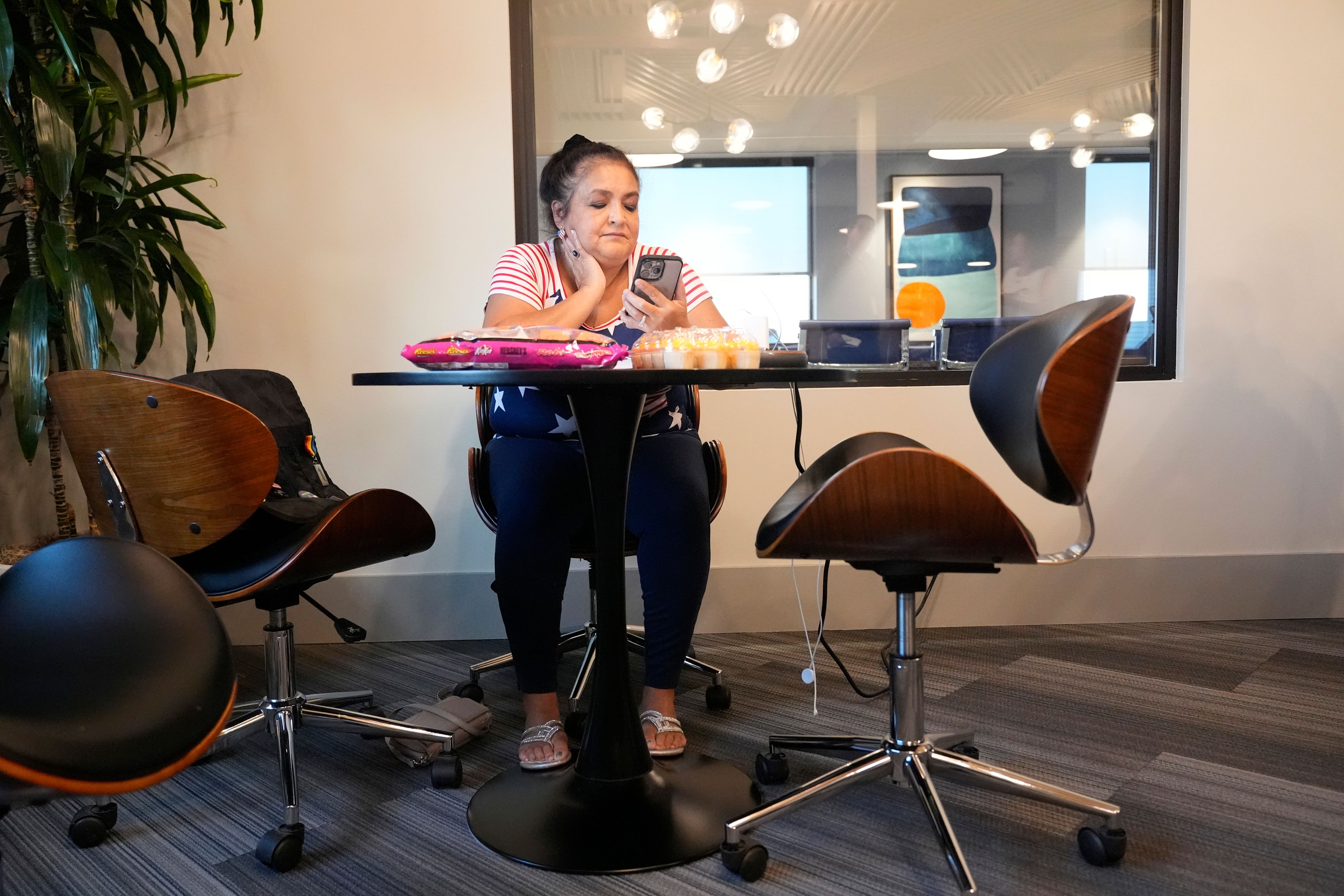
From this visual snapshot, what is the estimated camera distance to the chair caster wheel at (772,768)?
175cm

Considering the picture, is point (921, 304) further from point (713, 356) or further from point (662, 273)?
point (713, 356)

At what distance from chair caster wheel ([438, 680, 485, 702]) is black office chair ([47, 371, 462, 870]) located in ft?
1.40

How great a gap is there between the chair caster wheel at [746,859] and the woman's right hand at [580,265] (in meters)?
1.09

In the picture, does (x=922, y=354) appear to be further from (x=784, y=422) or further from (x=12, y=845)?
(x=12, y=845)

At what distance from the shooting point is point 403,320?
2805 millimetres

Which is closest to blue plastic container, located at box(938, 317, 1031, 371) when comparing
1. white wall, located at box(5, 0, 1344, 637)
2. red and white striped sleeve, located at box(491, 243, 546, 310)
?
white wall, located at box(5, 0, 1344, 637)

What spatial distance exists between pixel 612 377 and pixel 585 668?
43.4 inches

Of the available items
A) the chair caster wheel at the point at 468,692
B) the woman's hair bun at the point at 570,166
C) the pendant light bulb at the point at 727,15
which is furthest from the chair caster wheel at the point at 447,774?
the pendant light bulb at the point at 727,15

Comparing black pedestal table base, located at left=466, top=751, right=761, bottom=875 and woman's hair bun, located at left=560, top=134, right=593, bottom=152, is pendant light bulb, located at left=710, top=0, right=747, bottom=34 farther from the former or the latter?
black pedestal table base, located at left=466, top=751, right=761, bottom=875

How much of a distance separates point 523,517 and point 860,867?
0.81 metres

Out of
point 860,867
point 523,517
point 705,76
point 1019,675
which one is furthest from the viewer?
point 705,76

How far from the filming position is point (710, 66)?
9.55ft

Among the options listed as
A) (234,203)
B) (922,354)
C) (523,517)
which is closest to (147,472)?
(523,517)

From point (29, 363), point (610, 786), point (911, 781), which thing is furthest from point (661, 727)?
point (29, 363)
